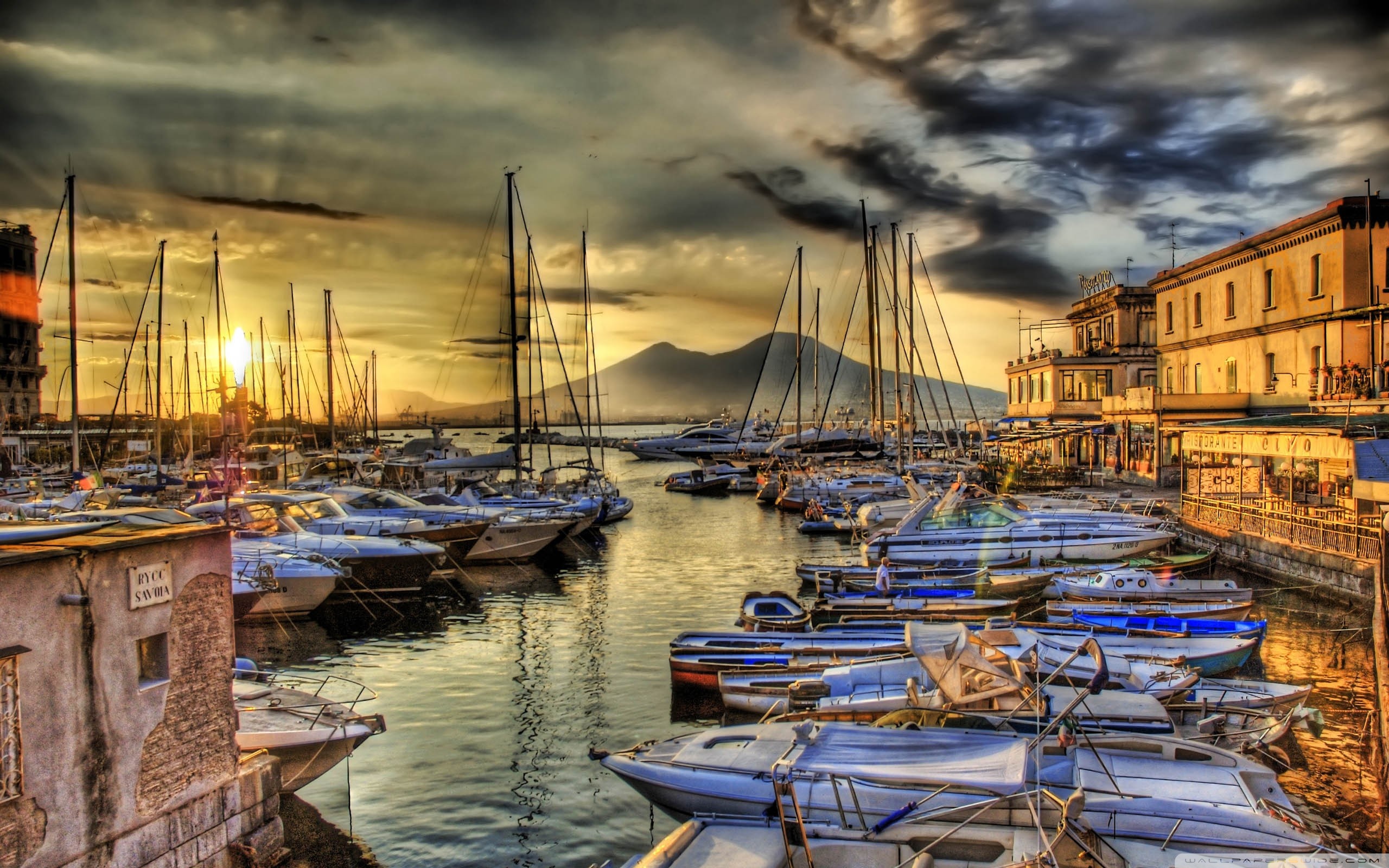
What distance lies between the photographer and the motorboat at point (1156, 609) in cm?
2088

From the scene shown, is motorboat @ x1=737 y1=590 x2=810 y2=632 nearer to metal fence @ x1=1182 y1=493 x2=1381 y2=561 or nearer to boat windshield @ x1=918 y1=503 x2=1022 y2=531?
boat windshield @ x1=918 y1=503 x2=1022 y2=531

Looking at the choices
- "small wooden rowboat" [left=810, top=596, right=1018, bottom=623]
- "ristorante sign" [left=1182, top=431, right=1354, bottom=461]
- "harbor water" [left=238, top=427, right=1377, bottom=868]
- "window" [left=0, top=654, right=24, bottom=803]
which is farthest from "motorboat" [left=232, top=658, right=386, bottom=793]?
"ristorante sign" [left=1182, top=431, right=1354, bottom=461]

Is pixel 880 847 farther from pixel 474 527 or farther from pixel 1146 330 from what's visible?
pixel 1146 330

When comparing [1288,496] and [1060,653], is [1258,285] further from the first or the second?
[1060,653]

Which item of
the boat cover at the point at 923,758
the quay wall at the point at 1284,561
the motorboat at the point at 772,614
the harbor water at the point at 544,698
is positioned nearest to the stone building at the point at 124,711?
the harbor water at the point at 544,698

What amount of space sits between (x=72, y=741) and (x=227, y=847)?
2545mm

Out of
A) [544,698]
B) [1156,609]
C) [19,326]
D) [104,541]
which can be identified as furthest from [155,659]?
[19,326]

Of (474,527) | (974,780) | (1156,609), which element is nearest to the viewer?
(974,780)

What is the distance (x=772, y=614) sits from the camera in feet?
72.0

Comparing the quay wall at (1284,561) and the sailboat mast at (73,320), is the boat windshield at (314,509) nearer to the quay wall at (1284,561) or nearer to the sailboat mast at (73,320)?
the sailboat mast at (73,320)

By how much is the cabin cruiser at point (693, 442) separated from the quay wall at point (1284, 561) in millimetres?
80693

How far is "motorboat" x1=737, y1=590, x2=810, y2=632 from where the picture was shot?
2103cm

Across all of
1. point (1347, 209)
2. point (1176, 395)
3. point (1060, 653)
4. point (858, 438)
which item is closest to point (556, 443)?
point (858, 438)

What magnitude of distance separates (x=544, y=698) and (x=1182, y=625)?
15171mm
